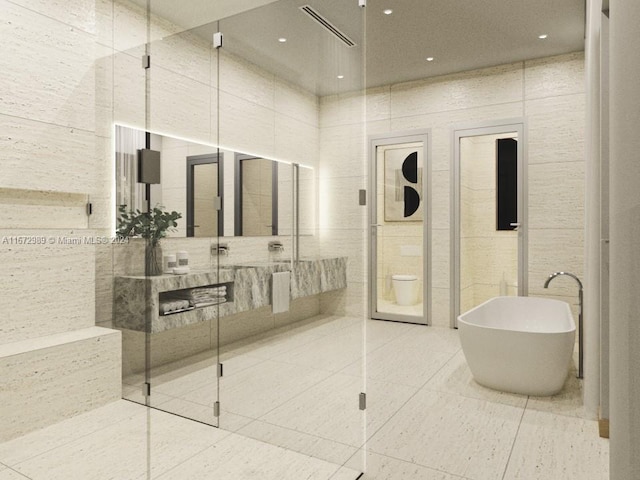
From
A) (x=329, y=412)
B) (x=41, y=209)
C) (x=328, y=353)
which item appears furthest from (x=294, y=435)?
(x=41, y=209)

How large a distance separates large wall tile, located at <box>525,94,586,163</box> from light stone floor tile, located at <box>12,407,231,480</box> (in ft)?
13.1

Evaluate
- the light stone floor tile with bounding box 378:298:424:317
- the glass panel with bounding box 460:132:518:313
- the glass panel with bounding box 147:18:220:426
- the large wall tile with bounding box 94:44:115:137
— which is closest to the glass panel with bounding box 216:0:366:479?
the glass panel with bounding box 147:18:220:426

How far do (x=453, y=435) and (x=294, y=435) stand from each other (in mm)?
877

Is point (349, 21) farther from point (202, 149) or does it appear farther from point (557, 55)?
point (557, 55)

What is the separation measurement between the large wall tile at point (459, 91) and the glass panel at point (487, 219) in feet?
1.30

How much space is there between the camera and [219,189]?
2324mm

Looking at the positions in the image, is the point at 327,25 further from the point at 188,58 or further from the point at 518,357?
the point at 518,357

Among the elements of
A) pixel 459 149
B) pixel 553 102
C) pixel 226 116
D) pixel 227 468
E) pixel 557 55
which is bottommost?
pixel 227 468

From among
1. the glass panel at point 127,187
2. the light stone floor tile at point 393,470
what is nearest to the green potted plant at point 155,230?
the glass panel at point 127,187

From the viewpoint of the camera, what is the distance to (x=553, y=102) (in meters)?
4.50

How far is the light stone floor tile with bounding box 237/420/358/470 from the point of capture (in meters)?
2.02

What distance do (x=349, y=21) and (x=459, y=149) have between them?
3.21 m

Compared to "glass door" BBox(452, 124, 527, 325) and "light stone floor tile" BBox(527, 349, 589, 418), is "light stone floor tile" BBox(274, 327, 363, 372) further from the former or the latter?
"glass door" BBox(452, 124, 527, 325)

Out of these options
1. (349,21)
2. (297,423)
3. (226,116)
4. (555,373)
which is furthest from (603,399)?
(226,116)
